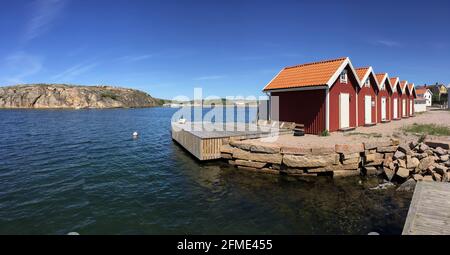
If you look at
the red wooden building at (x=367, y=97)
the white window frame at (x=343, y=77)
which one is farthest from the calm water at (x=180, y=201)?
the red wooden building at (x=367, y=97)

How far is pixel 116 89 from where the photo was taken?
604 feet

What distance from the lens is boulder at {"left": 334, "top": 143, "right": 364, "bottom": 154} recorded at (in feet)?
46.1

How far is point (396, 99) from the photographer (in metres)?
33.6

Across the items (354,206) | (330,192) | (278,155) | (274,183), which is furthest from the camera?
(278,155)

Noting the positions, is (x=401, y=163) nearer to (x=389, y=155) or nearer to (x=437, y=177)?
(x=437, y=177)

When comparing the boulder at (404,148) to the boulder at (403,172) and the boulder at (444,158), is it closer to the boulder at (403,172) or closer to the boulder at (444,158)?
the boulder at (444,158)

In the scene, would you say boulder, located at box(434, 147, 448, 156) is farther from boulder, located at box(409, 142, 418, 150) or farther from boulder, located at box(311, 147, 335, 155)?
boulder, located at box(311, 147, 335, 155)

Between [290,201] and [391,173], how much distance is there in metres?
6.05

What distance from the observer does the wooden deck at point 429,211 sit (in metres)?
6.41

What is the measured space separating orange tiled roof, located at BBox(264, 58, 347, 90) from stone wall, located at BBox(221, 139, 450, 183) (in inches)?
236
